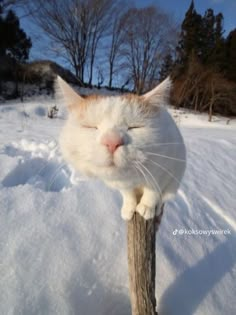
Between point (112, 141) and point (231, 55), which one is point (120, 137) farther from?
point (231, 55)

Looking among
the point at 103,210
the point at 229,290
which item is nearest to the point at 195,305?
the point at 229,290

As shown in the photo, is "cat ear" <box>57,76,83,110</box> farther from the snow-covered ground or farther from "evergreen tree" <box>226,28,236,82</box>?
"evergreen tree" <box>226,28,236,82</box>

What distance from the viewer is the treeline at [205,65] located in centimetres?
788

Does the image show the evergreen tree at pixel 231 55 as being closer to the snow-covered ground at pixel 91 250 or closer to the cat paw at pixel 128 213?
the snow-covered ground at pixel 91 250

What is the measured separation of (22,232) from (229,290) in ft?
3.32

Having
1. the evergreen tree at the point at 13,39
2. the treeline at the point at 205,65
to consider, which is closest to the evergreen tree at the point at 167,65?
the treeline at the point at 205,65

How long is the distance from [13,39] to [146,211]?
27.8 ft

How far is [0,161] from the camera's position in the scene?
1.53 meters

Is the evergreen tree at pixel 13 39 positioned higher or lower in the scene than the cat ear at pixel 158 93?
higher

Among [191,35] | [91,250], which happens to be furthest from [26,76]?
[191,35]

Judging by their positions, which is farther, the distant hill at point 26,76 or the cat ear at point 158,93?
the distant hill at point 26,76

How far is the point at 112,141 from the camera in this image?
431 millimetres

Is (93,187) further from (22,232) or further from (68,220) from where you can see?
(22,232)

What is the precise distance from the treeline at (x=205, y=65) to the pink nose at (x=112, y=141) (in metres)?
7.41
